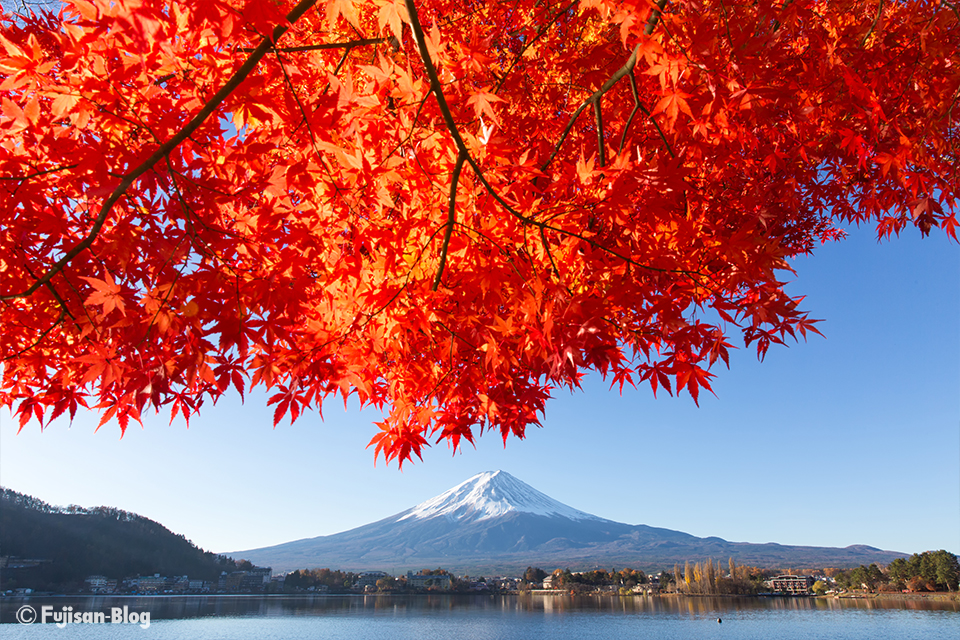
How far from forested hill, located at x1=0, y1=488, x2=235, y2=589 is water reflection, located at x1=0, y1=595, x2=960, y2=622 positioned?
8077 millimetres

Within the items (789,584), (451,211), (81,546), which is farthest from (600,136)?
(789,584)

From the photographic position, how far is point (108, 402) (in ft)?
10.9

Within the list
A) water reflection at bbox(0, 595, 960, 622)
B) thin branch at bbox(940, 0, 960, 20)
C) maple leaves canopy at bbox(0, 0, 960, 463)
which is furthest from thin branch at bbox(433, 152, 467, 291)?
water reflection at bbox(0, 595, 960, 622)

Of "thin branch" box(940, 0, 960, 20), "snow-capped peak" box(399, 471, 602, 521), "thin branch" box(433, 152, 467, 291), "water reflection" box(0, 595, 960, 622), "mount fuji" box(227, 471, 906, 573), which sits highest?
"thin branch" box(940, 0, 960, 20)

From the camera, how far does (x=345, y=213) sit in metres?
2.87

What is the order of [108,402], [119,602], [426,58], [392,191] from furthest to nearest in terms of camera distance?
1. [119,602]
2. [108,402]
3. [392,191]
4. [426,58]

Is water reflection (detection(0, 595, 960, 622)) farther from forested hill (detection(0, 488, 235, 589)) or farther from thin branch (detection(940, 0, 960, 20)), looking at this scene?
thin branch (detection(940, 0, 960, 20))

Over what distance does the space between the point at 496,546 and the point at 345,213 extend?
7614 inches

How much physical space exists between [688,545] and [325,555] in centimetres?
13016

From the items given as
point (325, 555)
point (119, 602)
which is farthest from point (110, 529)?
point (325, 555)

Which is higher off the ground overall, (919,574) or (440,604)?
(919,574)

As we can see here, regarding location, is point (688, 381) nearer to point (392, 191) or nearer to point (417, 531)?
point (392, 191)

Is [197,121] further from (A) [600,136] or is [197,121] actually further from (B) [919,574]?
(B) [919,574]

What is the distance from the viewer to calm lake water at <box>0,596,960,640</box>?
3007 inches
